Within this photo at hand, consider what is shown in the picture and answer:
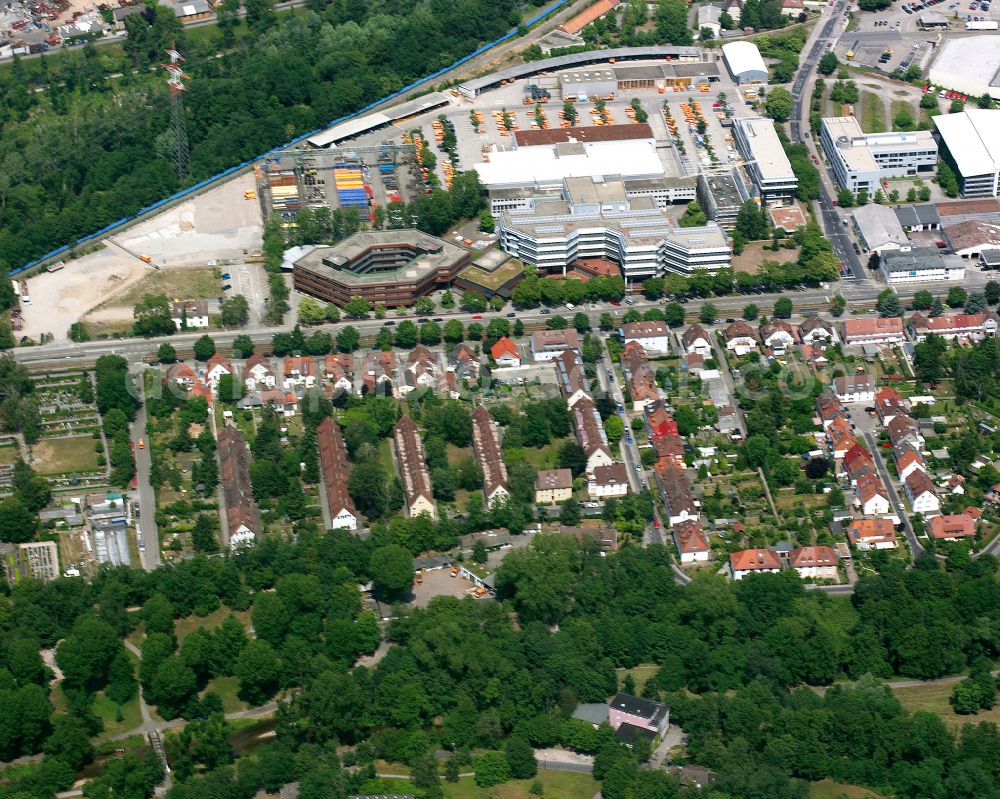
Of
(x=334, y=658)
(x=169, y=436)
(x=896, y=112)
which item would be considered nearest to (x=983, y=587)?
(x=334, y=658)

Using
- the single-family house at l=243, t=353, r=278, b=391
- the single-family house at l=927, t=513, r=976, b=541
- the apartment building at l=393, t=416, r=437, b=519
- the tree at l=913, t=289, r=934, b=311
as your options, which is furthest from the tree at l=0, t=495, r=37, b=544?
the tree at l=913, t=289, r=934, b=311

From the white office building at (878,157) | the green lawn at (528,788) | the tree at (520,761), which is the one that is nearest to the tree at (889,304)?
the white office building at (878,157)

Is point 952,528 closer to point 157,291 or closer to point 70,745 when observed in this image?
point 70,745

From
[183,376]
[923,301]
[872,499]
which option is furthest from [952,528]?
[183,376]

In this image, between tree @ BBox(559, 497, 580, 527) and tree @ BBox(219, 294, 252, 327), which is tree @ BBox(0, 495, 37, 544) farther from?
tree @ BBox(559, 497, 580, 527)

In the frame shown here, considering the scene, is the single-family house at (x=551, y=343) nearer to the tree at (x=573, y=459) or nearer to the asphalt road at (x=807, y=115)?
the tree at (x=573, y=459)
